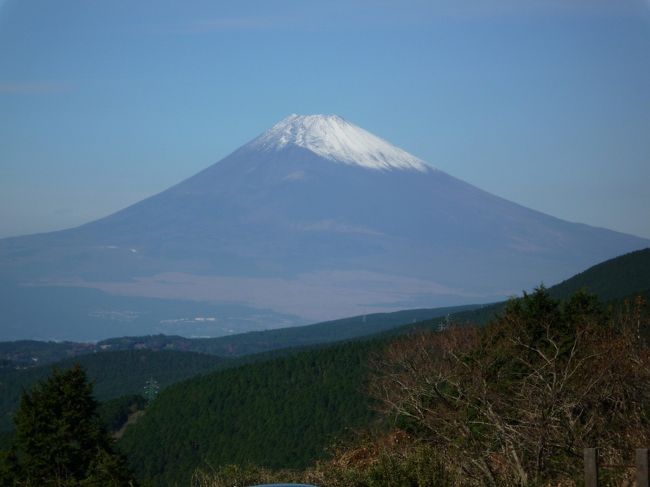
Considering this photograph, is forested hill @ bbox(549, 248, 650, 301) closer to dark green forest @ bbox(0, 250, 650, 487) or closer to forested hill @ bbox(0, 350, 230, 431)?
dark green forest @ bbox(0, 250, 650, 487)

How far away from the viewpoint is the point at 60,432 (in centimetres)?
2414

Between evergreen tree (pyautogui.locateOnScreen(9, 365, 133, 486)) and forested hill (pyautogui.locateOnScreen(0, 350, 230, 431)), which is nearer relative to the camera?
evergreen tree (pyautogui.locateOnScreen(9, 365, 133, 486))

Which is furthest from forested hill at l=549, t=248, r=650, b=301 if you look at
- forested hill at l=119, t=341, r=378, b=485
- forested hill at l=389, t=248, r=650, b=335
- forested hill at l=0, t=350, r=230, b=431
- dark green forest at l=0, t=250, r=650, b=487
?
forested hill at l=0, t=350, r=230, b=431

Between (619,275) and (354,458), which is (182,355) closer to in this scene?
(619,275)

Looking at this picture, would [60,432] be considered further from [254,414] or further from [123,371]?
[123,371]

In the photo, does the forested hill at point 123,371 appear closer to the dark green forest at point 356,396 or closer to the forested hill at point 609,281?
the dark green forest at point 356,396

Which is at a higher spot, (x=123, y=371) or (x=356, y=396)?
(x=123, y=371)

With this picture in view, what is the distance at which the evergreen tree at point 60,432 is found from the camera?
23.4m

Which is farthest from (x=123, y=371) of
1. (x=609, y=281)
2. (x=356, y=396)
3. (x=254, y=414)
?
(x=356, y=396)

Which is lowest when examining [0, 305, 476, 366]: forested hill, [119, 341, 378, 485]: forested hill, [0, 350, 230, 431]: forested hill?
[119, 341, 378, 485]: forested hill

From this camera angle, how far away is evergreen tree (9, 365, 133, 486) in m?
23.4

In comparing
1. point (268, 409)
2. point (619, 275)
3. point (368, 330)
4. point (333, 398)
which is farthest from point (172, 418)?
point (368, 330)

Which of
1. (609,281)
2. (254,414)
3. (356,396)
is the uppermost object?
(609,281)

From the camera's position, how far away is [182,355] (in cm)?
10431
